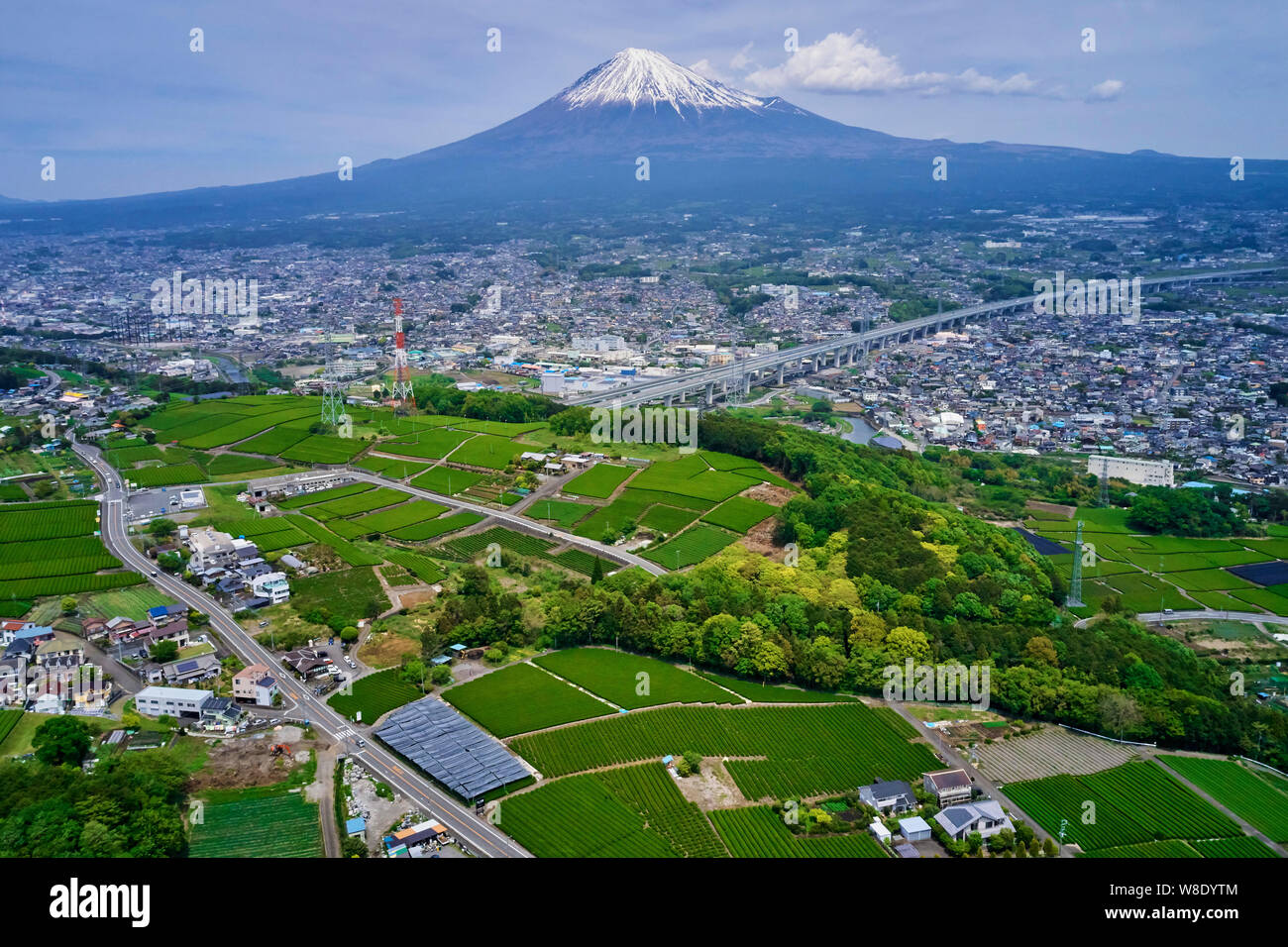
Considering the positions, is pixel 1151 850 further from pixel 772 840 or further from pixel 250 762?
pixel 250 762

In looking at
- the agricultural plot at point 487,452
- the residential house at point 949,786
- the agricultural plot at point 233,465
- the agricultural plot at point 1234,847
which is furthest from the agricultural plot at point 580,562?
the agricultural plot at point 1234,847

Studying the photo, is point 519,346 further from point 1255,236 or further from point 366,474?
point 1255,236

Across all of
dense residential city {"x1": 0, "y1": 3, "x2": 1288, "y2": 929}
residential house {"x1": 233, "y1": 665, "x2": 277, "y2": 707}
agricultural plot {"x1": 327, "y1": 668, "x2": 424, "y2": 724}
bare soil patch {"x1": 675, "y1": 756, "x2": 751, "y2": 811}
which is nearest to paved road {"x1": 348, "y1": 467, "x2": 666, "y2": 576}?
dense residential city {"x1": 0, "y1": 3, "x2": 1288, "y2": 929}

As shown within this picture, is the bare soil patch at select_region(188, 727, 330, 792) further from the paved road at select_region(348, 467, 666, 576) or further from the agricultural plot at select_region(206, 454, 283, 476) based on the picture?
the agricultural plot at select_region(206, 454, 283, 476)

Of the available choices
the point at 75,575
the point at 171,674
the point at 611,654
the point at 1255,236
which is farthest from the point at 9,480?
the point at 1255,236

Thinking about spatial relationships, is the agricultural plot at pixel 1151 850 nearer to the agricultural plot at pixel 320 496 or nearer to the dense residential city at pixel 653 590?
the dense residential city at pixel 653 590

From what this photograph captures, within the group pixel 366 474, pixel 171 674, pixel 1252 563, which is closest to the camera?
pixel 171 674
